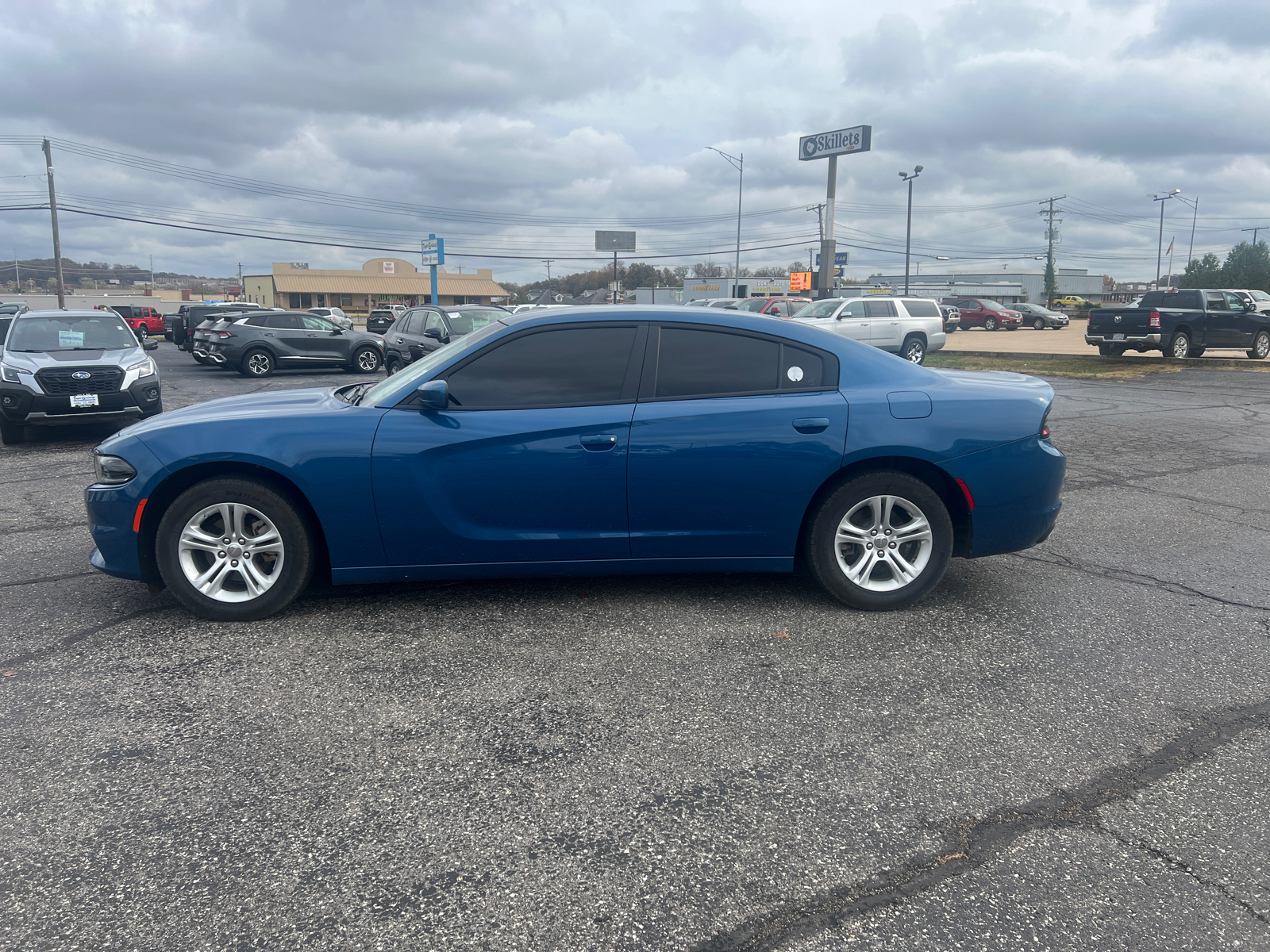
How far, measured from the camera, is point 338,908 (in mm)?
2326

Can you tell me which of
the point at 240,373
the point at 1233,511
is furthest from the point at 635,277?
the point at 1233,511

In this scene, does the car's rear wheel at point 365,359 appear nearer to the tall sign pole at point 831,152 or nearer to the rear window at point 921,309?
the rear window at point 921,309

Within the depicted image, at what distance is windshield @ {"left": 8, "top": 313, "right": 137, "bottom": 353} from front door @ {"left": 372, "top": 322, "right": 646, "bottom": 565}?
9.21 meters

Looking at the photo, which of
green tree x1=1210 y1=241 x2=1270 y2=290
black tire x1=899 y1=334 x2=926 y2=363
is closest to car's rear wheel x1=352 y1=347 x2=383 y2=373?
black tire x1=899 y1=334 x2=926 y2=363

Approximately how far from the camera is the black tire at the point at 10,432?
1050 centimetres

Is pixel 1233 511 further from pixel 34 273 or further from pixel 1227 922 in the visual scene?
pixel 34 273

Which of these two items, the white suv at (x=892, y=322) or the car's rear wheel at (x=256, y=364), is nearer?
the car's rear wheel at (x=256, y=364)

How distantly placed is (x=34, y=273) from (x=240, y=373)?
5746 inches

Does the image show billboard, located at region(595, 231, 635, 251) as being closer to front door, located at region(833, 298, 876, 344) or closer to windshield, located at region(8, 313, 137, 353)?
front door, located at region(833, 298, 876, 344)

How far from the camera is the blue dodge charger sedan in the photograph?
13.9ft

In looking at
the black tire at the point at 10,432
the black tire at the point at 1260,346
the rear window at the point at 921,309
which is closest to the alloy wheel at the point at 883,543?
the black tire at the point at 10,432

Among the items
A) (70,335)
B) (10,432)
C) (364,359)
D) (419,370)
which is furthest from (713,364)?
(364,359)

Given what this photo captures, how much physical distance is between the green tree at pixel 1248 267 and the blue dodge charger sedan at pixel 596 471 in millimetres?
75188

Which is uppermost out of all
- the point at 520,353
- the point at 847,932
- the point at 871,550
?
the point at 520,353
